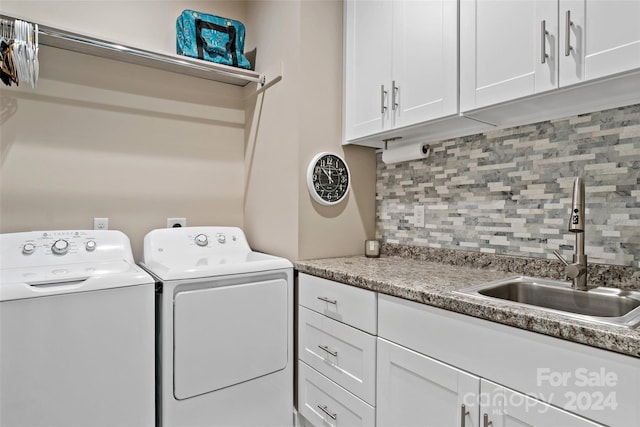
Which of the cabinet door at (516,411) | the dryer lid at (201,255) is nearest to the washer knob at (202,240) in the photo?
the dryer lid at (201,255)

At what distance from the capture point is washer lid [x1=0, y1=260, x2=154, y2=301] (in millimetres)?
1262

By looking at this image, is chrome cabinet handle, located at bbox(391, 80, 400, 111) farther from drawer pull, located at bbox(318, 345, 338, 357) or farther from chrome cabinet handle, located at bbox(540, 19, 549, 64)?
drawer pull, located at bbox(318, 345, 338, 357)

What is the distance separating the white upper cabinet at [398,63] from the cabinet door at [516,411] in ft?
3.46

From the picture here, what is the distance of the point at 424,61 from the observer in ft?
5.30

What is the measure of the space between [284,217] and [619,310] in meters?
1.51

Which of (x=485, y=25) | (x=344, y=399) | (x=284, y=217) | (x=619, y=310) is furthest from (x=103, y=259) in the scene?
(x=619, y=310)

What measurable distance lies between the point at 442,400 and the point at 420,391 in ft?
0.30

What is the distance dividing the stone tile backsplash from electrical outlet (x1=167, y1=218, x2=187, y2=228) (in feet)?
4.32

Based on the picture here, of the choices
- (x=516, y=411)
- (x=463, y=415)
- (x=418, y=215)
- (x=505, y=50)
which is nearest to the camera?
(x=516, y=411)

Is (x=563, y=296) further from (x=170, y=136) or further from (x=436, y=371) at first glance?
(x=170, y=136)

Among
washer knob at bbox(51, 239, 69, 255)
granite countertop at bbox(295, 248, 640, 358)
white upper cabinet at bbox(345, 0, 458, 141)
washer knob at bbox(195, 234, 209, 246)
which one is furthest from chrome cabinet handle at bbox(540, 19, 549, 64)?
washer knob at bbox(51, 239, 69, 255)

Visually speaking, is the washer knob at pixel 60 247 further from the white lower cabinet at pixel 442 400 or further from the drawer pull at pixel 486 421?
the drawer pull at pixel 486 421

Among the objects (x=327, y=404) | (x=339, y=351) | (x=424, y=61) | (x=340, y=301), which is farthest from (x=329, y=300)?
(x=424, y=61)

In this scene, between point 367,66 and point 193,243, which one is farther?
point 193,243
